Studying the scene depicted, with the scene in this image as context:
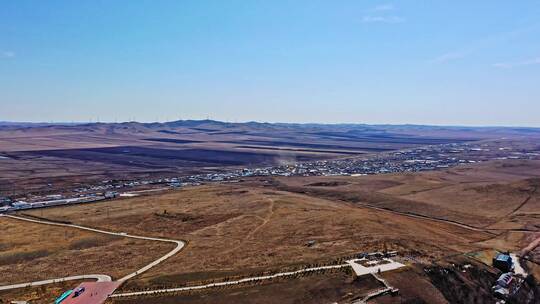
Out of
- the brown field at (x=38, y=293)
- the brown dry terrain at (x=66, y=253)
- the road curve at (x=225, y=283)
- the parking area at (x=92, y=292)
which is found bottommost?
the brown dry terrain at (x=66, y=253)

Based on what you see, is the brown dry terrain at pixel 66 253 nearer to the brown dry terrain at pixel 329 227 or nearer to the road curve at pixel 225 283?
the brown dry terrain at pixel 329 227

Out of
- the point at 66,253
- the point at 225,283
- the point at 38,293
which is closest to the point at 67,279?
the point at 38,293

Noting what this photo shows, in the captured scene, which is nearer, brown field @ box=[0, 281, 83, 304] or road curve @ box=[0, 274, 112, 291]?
brown field @ box=[0, 281, 83, 304]

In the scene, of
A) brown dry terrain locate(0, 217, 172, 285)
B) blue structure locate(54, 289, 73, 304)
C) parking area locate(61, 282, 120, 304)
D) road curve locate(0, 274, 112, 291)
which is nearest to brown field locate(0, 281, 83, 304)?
blue structure locate(54, 289, 73, 304)

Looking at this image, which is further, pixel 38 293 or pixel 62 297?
pixel 38 293

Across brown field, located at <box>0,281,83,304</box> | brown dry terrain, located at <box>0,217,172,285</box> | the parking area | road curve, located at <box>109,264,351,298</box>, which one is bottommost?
brown dry terrain, located at <box>0,217,172,285</box>

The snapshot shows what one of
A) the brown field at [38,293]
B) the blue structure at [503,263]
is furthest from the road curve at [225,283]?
the blue structure at [503,263]

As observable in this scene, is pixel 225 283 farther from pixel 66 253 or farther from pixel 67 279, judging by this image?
pixel 66 253

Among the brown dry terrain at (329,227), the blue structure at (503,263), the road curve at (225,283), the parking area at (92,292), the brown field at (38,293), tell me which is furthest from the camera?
Answer: the blue structure at (503,263)

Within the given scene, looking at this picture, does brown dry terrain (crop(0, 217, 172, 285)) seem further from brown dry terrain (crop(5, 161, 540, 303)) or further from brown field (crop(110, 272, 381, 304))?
brown field (crop(110, 272, 381, 304))
